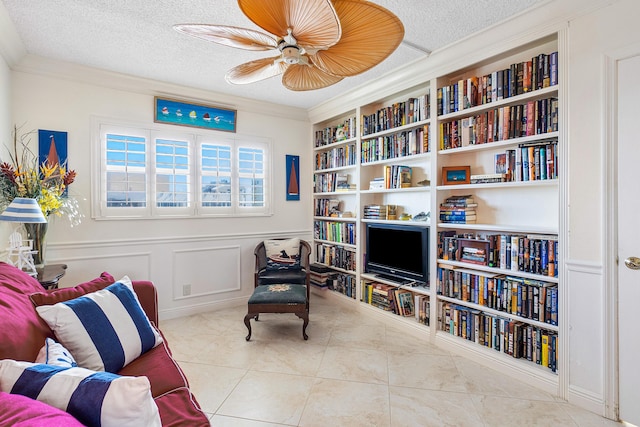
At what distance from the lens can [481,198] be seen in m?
2.74

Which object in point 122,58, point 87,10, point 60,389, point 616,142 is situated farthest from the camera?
point 122,58

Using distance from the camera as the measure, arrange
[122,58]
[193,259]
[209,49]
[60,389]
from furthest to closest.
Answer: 1. [193,259]
2. [122,58]
3. [209,49]
4. [60,389]

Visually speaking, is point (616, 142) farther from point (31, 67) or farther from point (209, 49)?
point (31, 67)

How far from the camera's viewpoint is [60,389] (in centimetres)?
82

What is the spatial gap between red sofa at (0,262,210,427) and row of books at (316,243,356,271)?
249 cm

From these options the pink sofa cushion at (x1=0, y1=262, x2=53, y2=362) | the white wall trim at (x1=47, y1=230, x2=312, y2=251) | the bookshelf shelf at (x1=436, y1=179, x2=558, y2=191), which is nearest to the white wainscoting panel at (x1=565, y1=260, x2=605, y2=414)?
the bookshelf shelf at (x1=436, y1=179, x2=558, y2=191)

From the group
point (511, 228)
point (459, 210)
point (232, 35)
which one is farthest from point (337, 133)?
point (232, 35)

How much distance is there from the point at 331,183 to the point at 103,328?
313cm

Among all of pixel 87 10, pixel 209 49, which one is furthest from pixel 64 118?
pixel 209 49

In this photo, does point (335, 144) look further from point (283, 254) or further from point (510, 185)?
point (510, 185)

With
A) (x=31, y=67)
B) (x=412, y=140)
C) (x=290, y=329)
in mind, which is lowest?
Answer: (x=290, y=329)

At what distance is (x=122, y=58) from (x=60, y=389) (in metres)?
2.94

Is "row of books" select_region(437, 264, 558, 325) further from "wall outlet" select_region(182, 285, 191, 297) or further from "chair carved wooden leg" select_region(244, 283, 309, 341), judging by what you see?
"wall outlet" select_region(182, 285, 191, 297)

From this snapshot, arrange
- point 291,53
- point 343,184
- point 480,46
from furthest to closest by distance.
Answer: point 343,184 < point 480,46 < point 291,53
